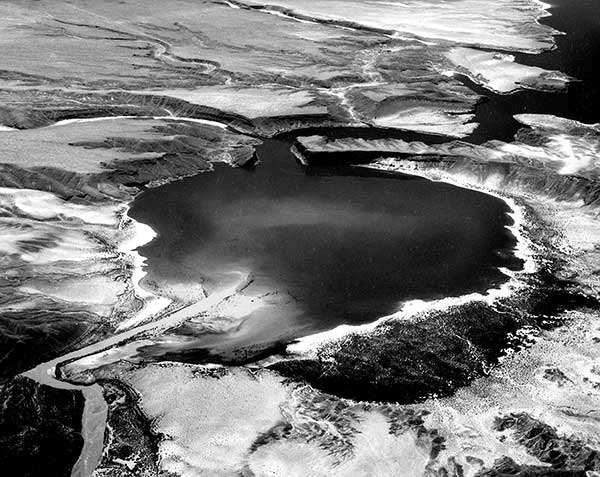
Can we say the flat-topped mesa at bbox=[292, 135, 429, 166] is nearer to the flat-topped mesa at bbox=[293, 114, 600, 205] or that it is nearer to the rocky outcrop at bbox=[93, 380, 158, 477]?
the flat-topped mesa at bbox=[293, 114, 600, 205]

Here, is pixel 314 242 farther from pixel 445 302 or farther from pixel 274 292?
pixel 445 302

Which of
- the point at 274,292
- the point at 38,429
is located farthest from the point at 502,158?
the point at 38,429

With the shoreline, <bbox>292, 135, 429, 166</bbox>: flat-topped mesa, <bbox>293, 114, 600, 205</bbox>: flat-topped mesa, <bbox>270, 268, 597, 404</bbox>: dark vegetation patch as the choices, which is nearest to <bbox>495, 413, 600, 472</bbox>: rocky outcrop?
<bbox>270, 268, 597, 404</bbox>: dark vegetation patch

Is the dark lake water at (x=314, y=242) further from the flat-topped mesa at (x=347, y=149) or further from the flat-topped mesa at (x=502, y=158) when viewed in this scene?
the flat-topped mesa at (x=502, y=158)

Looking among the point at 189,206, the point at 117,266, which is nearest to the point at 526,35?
the point at 189,206

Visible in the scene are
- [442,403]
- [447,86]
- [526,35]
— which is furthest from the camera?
[526,35]

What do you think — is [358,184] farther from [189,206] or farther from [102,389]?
[102,389]
